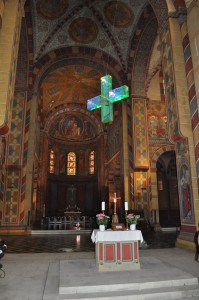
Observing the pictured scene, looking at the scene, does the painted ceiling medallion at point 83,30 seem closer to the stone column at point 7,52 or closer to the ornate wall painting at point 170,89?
the stone column at point 7,52

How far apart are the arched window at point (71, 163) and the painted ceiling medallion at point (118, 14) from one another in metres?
15.8

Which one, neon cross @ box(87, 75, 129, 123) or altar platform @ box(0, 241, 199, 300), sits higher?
neon cross @ box(87, 75, 129, 123)

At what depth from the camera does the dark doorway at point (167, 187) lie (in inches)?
890

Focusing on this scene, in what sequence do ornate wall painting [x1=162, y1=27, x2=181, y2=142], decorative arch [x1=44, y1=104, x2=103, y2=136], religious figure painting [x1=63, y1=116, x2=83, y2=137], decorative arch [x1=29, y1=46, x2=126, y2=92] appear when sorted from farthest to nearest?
religious figure painting [x1=63, y1=116, x2=83, y2=137]
decorative arch [x1=44, y1=104, x2=103, y2=136]
decorative arch [x1=29, y1=46, x2=126, y2=92]
ornate wall painting [x1=162, y1=27, x2=181, y2=142]

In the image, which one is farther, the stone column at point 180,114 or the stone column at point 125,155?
the stone column at point 125,155

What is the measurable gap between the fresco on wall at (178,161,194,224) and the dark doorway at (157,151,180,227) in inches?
542

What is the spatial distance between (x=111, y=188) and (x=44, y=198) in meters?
6.81

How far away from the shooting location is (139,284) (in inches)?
175

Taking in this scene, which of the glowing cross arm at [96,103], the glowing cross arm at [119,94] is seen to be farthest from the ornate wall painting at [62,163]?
the glowing cross arm at [119,94]

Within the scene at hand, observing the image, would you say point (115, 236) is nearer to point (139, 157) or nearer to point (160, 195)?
point (139, 157)

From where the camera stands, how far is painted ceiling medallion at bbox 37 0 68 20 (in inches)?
613

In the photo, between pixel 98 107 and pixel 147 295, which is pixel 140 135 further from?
pixel 147 295

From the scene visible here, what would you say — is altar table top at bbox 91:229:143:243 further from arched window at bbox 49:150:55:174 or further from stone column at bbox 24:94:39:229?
arched window at bbox 49:150:55:174

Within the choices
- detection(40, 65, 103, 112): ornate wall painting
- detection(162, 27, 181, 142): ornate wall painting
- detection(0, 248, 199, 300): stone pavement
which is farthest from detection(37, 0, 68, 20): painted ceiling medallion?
detection(0, 248, 199, 300): stone pavement
